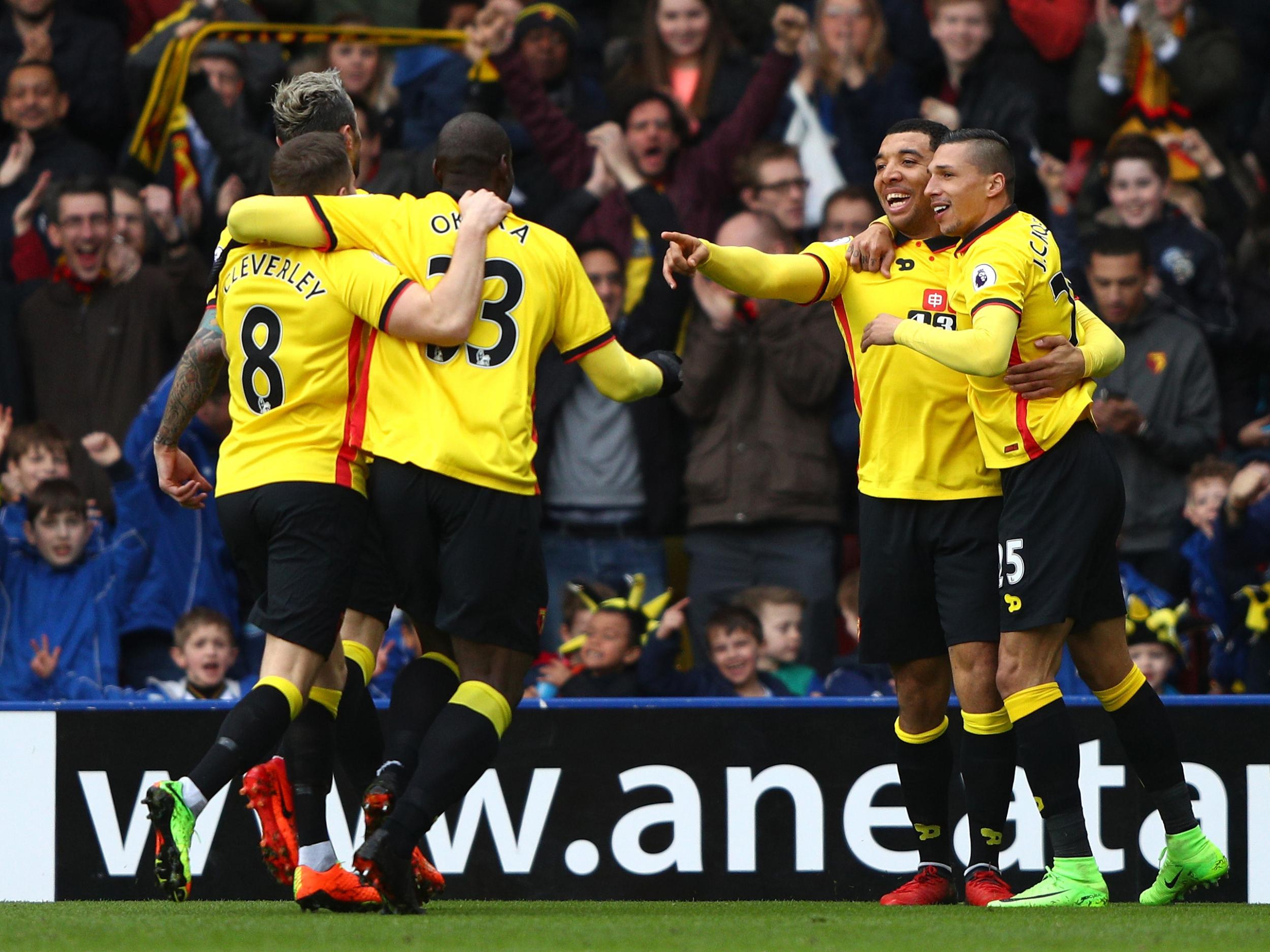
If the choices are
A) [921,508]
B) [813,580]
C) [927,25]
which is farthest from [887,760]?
[927,25]

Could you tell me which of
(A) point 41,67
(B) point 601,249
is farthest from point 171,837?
(A) point 41,67

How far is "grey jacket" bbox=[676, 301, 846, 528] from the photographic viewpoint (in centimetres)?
837

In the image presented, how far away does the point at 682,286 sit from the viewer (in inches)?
352

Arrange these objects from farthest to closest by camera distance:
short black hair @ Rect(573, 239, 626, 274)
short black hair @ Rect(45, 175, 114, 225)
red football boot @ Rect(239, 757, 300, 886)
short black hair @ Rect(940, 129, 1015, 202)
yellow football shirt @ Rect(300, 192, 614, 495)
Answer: short black hair @ Rect(45, 175, 114, 225), short black hair @ Rect(573, 239, 626, 274), short black hair @ Rect(940, 129, 1015, 202), red football boot @ Rect(239, 757, 300, 886), yellow football shirt @ Rect(300, 192, 614, 495)

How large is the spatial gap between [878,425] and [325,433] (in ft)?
5.31

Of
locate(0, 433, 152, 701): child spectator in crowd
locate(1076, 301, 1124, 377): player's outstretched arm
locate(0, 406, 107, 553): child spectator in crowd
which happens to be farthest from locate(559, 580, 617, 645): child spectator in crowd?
locate(1076, 301, 1124, 377): player's outstretched arm

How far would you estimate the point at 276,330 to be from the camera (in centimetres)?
512

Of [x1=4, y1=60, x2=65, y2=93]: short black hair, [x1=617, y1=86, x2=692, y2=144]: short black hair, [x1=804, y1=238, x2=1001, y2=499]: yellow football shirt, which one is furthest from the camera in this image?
[x1=4, y1=60, x2=65, y2=93]: short black hair

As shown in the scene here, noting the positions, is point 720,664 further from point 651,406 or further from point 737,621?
point 651,406

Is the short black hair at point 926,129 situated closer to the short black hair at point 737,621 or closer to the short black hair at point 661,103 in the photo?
the short black hair at point 737,621

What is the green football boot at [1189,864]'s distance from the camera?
545 centimetres

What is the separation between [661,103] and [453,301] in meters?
4.32

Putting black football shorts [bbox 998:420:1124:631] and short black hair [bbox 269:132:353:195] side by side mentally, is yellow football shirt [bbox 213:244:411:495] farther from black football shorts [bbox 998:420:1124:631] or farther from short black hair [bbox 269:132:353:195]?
black football shorts [bbox 998:420:1124:631]

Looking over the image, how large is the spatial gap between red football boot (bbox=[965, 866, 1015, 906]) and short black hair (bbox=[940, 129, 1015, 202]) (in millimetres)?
1954
